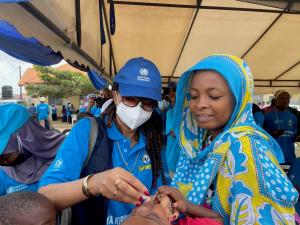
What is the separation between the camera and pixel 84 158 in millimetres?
1471

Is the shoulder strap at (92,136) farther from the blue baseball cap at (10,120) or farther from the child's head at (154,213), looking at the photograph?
the blue baseball cap at (10,120)

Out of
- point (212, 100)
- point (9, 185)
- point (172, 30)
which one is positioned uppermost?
point (172, 30)

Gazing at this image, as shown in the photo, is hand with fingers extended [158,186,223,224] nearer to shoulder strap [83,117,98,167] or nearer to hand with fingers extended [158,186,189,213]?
hand with fingers extended [158,186,189,213]

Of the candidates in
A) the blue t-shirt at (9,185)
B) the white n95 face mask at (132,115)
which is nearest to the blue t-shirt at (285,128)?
the white n95 face mask at (132,115)

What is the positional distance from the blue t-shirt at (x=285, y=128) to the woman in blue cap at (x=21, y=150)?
4.09 meters

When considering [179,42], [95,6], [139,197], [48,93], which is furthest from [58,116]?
[139,197]

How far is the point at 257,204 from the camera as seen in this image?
110 cm

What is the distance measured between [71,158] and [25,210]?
46cm

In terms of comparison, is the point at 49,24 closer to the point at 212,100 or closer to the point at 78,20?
the point at 78,20

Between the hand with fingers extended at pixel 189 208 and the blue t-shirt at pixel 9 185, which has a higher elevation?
the hand with fingers extended at pixel 189 208

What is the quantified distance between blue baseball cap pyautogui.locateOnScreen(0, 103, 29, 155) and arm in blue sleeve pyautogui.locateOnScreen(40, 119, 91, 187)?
42.2 inches

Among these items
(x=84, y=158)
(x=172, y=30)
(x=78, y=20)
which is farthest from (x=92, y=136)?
(x=172, y=30)

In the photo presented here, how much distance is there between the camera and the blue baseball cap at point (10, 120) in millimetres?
2331

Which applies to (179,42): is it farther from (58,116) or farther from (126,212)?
(58,116)
